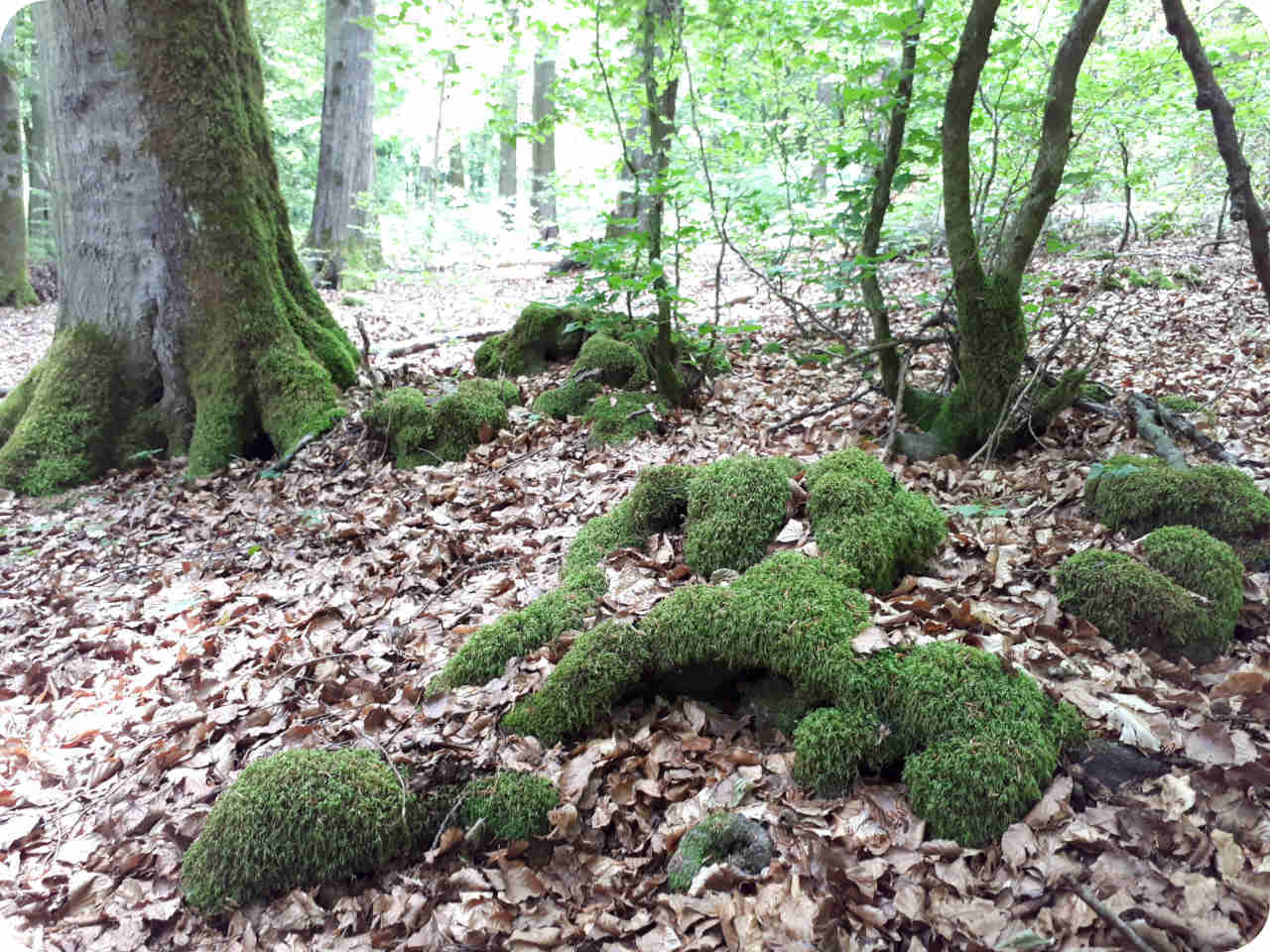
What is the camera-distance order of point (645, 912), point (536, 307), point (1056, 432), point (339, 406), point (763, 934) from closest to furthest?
point (763, 934) → point (645, 912) → point (1056, 432) → point (339, 406) → point (536, 307)

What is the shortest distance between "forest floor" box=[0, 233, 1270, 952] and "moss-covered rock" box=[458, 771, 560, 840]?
2.8 inches

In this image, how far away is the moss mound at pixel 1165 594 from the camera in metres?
3.12

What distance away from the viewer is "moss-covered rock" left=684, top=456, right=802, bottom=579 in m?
3.75

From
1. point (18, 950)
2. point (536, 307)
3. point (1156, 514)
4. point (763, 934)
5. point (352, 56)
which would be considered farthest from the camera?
point (352, 56)

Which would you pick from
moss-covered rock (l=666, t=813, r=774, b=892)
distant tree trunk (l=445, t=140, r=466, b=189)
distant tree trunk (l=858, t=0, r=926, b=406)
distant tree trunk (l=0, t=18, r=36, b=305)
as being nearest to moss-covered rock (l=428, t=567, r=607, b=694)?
moss-covered rock (l=666, t=813, r=774, b=892)

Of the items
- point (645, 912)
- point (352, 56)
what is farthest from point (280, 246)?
point (352, 56)

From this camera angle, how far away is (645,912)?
2332mm

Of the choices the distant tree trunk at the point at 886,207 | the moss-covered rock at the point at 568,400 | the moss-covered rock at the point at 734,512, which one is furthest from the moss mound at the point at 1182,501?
the moss-covered rock at the point at 568,400

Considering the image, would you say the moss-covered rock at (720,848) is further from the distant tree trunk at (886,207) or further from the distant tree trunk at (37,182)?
the distant tree trunk at (37,182)

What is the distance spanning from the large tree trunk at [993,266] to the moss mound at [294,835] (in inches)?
173

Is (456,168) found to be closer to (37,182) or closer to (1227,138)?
(37,182)

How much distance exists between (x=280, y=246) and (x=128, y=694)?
5.04 metres

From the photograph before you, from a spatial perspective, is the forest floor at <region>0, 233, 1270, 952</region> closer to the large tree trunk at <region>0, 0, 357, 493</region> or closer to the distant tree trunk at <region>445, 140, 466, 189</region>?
the large tree trunk at <region>0, 0, 357, 493</region>

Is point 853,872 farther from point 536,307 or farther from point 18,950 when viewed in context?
point 536,307
